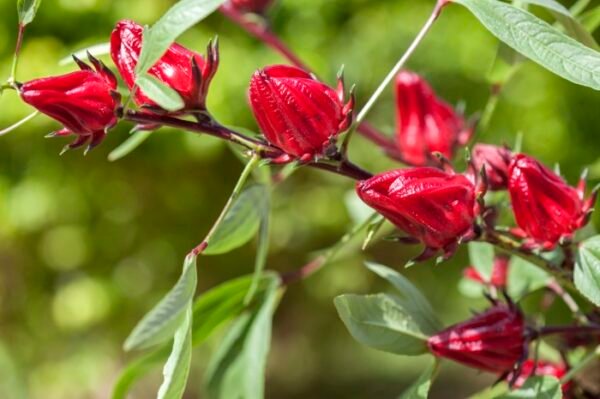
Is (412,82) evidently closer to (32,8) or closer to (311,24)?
(32,8)

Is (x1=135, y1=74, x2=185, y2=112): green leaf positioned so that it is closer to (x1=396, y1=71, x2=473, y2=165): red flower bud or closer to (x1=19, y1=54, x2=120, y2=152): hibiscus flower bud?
(x1=19, y1=54, x2=120, y2=152): hibiscus flower bud

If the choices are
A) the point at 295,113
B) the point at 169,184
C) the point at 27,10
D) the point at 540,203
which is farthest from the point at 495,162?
the point at 169,184

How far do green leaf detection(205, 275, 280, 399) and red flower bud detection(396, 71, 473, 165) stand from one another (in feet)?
0.48

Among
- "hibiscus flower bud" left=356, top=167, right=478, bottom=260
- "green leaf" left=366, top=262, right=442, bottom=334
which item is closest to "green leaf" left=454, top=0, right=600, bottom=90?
"hibiscus flower bud" left=356, top=167, right=478, bottom=260

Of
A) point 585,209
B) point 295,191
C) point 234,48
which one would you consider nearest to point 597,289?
point 585,209

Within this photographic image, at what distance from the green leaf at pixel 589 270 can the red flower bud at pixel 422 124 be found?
23cm

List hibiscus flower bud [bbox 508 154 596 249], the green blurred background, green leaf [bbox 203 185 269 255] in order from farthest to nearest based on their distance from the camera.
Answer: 1. the green blurred background
2. green leaf [bbox 203 185 269 255]
3. hibiscus flower bud [bbox 508 154 596 249]

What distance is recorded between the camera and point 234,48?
232cm

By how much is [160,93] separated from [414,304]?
0.78 ft

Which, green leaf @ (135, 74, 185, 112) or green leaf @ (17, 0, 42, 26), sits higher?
green leaf @ (17, 0, 42, 26)

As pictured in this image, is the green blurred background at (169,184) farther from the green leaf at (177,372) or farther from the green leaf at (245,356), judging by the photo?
the green leaf at (177,372)

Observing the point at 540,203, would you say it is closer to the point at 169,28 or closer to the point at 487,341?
the point at 487,341

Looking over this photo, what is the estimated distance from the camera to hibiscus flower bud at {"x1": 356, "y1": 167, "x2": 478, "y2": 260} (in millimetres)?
457

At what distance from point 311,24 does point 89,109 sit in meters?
1.99
